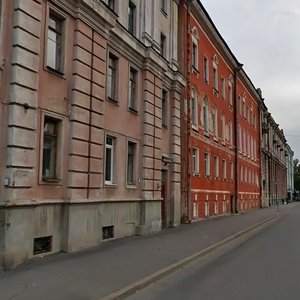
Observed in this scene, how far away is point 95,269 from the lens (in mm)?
10641

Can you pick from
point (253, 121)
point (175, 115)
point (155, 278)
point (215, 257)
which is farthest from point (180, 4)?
point (253, 121)

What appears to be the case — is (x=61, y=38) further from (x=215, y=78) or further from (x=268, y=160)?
(x=268, y=160)

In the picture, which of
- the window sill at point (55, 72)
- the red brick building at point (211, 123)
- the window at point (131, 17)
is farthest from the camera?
the red brick building at point (211, 123)

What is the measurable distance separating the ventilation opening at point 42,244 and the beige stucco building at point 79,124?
3 centimetres

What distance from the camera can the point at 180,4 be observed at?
84.9 feet

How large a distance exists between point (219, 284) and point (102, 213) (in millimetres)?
6537

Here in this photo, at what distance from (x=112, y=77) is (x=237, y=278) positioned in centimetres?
930

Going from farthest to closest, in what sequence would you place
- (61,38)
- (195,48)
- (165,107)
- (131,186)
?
(195,48)
(165,107)
(131,186)
(61,38)

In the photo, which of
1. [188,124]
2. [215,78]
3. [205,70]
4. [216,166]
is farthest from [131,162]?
[215,78]

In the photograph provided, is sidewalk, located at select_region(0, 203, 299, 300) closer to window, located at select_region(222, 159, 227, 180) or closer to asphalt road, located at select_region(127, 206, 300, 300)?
asphalt road, located at select_region(127, 206, 300, 300)

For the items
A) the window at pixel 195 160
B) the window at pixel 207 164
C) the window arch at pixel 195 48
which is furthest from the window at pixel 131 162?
the window at pixel 207 164

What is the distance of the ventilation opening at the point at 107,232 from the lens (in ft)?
52.4

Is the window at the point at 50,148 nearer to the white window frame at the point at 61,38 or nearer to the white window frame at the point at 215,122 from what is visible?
the white window frame at the point at 61,38

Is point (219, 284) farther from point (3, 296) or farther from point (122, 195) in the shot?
point (122, 195)
